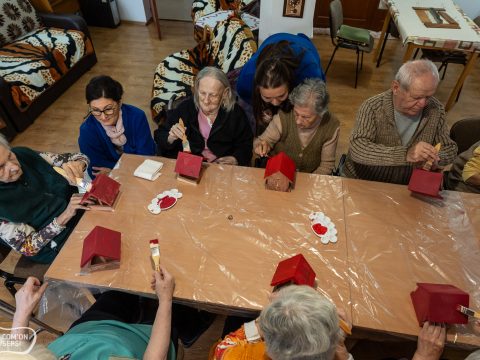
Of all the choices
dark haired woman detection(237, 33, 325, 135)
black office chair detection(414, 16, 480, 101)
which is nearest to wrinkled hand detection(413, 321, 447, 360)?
dark haired woman detection(237, 33, 325, 135)

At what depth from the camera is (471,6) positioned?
4.57 m

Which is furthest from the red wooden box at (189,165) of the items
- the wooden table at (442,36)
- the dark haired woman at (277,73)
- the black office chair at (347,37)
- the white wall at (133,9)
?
the white wall at (133,9)

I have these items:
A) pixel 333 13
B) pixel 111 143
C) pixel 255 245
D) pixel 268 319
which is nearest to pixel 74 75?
pixel 111 143

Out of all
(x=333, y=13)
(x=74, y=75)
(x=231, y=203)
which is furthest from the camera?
(x=74, y=75)

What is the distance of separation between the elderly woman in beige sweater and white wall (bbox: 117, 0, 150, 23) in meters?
4.38

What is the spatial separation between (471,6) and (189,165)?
528cm

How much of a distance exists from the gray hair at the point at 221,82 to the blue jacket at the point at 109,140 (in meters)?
0.42

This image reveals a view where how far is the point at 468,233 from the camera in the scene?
1.39 metres

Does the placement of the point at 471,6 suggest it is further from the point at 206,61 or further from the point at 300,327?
the point at 300,327

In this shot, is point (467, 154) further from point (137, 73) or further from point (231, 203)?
point (137, 73)

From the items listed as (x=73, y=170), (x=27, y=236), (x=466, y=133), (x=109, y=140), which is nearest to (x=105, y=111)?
(x=109, y=140)

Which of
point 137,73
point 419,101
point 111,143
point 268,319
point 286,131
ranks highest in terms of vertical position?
point 419,101

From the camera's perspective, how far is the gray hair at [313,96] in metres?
1.66

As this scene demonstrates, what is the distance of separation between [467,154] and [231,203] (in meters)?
1.40
